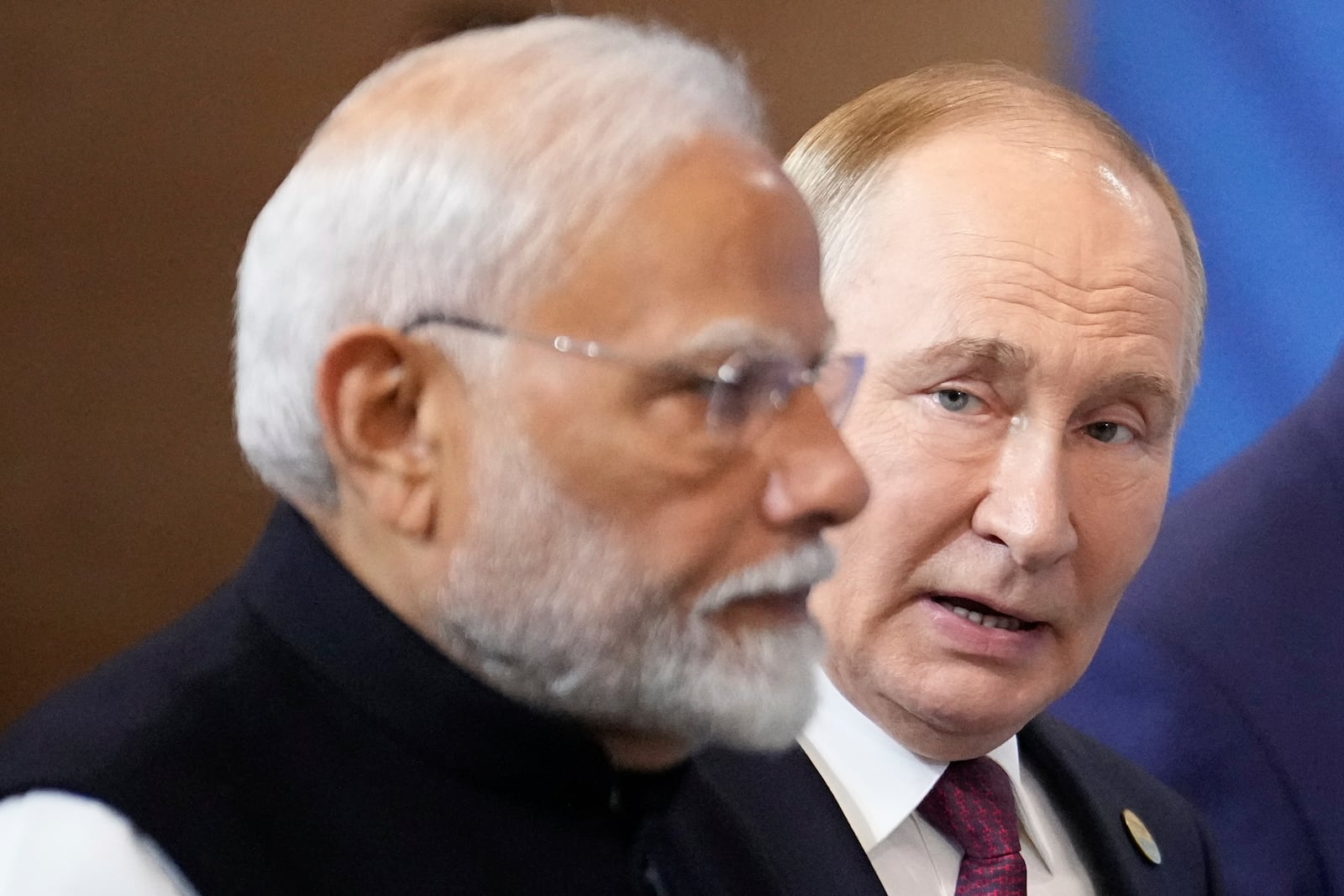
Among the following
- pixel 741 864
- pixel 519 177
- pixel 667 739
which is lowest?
pixel 741 864

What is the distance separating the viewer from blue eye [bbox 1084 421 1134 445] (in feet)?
4.63

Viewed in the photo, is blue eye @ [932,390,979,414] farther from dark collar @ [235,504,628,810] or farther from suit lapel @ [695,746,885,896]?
dark collar @ [235,504,628,810]

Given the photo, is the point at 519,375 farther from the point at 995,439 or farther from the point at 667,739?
the point at 995,439

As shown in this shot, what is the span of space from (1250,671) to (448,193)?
1.25 m

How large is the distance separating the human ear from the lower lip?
0.56m

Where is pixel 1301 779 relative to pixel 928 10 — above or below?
below

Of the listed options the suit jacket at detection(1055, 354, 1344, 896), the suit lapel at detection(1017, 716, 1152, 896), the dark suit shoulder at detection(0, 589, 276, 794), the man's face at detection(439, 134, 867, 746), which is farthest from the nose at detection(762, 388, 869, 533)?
the suit jacket at detection(1055, 354, 1344, 896)

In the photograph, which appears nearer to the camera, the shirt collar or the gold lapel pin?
the shirt collar

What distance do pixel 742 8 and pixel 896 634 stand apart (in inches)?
61.4

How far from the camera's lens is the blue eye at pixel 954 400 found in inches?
54.2

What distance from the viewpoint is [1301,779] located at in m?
1.76

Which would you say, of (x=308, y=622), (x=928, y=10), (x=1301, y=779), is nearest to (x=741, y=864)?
(x=308, y=622)

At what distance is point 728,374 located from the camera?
3.06 feet

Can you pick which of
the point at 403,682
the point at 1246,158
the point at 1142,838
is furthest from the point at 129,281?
the point at 1246,158
